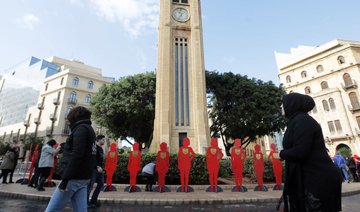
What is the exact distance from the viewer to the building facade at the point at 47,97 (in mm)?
37562

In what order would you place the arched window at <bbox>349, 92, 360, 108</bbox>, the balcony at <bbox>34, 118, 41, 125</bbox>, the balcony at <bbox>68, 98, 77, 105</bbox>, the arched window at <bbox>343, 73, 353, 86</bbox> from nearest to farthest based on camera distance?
1. the arched window at <bbox>349, 92, 360, 108</bbox>
2. the arched window at <bbox>343, 73, 353, 86</bbox>
3. the balcony at <bbox>68, 98, 77, 105</bbox>
4. the balcony at <bbox>34, 118, 41, 125</bbox>

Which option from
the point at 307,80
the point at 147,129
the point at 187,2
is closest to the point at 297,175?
the point at 147,129

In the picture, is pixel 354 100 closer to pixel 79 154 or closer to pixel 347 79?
pixel 347 79

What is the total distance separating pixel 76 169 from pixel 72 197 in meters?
0.45

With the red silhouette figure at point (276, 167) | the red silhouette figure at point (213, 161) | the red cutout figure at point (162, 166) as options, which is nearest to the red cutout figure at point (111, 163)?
the red cutout figure at point (162, 166)

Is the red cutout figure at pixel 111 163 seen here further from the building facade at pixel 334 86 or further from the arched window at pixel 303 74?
the arched window at pixel 303 74

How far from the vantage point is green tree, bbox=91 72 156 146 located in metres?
21.8

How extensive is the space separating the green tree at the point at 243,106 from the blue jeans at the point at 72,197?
2032cm

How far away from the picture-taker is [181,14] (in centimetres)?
2331

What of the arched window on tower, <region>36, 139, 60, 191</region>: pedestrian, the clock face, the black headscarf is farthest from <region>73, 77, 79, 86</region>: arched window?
the arched window on tower

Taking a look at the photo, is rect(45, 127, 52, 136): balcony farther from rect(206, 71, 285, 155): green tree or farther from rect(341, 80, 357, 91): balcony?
rect(341, 80, 357, 91): balcony

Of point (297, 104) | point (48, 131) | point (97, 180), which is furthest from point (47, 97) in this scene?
point (297, 104)

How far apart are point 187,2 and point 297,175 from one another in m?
25.1

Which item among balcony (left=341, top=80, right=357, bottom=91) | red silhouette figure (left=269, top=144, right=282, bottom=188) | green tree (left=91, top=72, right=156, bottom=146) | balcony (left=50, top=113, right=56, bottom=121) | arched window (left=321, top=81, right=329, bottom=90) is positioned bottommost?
red silhouette figure (left=269, top=144, right=282, bottom=188)
